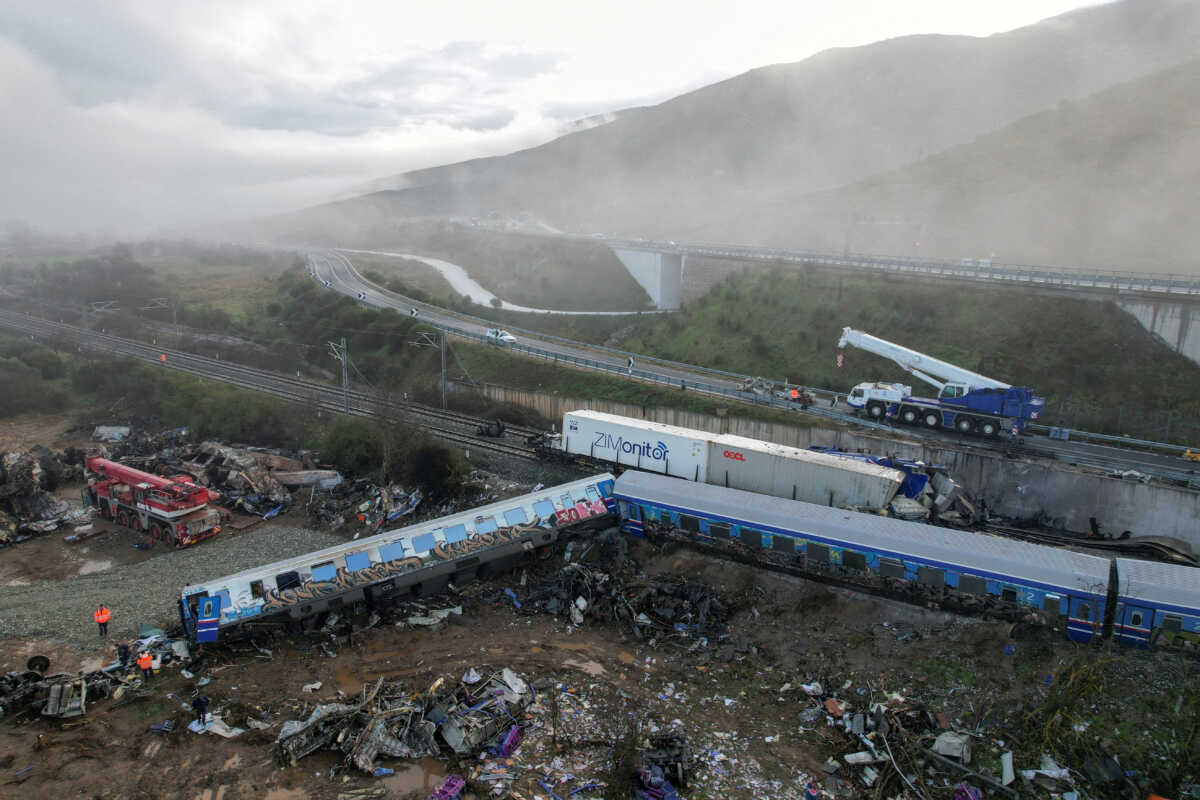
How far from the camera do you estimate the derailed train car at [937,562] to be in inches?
657

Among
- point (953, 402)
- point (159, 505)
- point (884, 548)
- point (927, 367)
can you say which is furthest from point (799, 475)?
point (159, 505)

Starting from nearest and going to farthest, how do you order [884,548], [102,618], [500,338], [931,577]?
1. [102,618]
2. [931,577]
3. [884,548]
4. [500,338]

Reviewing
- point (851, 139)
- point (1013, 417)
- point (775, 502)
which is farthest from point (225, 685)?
point (851, 139)

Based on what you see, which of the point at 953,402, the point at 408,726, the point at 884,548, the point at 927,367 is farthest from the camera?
the point at 927,367

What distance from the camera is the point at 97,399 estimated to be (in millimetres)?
45375

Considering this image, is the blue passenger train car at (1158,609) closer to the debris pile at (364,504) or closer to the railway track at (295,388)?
the railway track at (295,388)

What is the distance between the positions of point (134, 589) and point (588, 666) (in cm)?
1524

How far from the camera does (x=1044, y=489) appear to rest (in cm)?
2616

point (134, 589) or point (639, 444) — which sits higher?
point (639, 444)

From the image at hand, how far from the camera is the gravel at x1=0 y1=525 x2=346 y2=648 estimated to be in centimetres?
1953

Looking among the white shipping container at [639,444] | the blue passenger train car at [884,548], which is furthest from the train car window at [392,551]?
the white shipping container at [639,444]

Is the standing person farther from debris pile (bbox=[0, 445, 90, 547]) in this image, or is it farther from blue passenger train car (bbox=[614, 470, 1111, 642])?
debris pile (bbox=[0, 445, 90, 547])

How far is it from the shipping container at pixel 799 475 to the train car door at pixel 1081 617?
6.69 m

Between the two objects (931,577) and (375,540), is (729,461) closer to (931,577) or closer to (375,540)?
(931,577)
